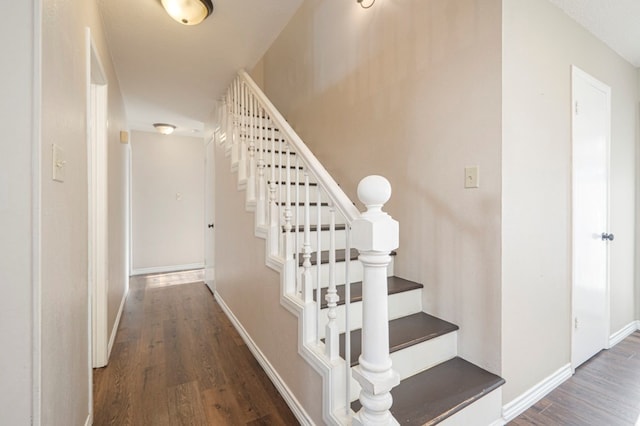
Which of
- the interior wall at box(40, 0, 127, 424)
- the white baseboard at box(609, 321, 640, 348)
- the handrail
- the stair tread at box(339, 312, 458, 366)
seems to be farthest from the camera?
the white baseboard at box(609, 321, 640, 348)

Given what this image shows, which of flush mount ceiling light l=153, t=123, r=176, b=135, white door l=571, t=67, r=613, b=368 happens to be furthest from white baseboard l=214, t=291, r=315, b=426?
flush mount ceiling light l=153, t=123, r=176, b=135

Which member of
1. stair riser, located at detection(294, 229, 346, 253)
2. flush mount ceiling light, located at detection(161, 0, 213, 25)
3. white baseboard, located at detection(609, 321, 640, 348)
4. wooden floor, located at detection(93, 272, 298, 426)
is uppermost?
flush mount ceiling light, located at detection(161, 0, 213, 25)

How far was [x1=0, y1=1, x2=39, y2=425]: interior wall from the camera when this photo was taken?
0.82m

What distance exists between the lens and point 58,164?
3.46ft

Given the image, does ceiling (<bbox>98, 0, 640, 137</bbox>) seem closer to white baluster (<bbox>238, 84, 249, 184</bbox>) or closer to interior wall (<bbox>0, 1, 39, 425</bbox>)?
white baluster (<bbox>238, 84, 249, 184</bbox>)

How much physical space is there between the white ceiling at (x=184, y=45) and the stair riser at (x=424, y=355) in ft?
8.12

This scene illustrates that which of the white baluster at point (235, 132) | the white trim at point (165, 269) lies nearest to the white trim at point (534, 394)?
the white baluster at point (235, 132)

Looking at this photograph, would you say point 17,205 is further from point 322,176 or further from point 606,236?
point 606,236

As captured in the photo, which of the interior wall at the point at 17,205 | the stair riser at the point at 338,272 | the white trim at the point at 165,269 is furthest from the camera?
the white trim at the point at 165,269

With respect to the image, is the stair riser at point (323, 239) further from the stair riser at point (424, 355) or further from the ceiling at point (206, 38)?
the ceiling at point (206, 38)

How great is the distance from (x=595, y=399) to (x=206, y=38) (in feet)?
12.3

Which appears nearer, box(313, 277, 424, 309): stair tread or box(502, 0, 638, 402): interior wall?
box(502, 0, 638, 402): interior wall

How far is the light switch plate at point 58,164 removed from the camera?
1.01m

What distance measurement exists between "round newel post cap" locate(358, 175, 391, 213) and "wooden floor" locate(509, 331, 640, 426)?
59.0 inches
